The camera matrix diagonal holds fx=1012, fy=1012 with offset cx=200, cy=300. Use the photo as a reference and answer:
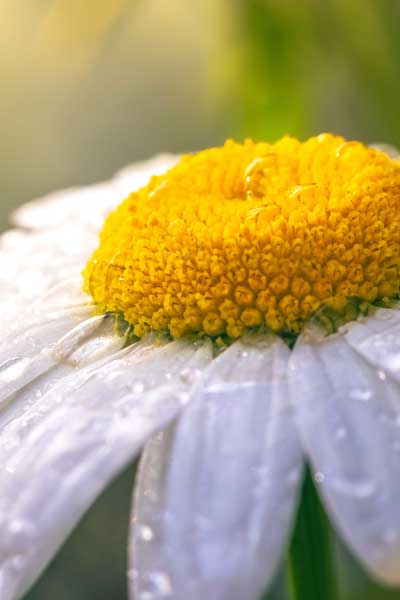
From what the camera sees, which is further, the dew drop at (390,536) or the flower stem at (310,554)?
the flower stem at (310,554)

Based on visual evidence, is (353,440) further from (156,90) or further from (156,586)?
(156,90)

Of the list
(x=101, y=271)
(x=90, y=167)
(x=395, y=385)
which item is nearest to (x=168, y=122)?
(x=90, y=167)

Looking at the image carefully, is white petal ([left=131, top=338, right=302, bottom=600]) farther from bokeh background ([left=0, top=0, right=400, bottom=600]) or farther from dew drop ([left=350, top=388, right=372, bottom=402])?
bokeh background ([left=0, top=0, right=400, bottom=600])

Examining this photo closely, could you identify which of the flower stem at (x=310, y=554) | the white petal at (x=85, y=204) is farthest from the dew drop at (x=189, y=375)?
the white petal at (x=85, y=204)

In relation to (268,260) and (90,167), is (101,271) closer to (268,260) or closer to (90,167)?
(268,260)

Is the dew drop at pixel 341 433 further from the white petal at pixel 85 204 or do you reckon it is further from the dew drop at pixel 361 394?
the white petal at pixel 85 204

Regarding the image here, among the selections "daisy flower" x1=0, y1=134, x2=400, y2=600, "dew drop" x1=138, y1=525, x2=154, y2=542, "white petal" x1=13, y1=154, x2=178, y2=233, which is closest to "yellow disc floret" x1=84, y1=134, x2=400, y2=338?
"daisy flower" x1=0, y1=134, x2=400, y2=600

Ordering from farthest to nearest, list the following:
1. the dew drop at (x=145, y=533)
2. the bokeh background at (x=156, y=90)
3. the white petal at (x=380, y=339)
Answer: the bokeh background at (x=156, y=90)
the white petal at (x=380, y=339)
the dew drop at (x=145, y=533)
